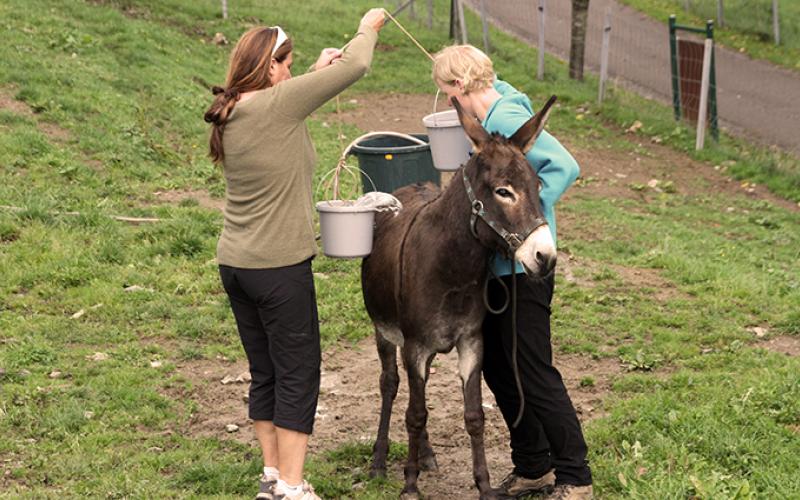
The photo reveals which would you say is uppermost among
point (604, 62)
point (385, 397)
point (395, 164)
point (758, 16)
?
point (395, 164)

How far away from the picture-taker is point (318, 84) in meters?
4.21

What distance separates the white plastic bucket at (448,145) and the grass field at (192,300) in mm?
1625

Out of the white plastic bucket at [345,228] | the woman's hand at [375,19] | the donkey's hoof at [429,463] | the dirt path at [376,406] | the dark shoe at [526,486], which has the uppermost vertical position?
the woman's hand at [375,19]

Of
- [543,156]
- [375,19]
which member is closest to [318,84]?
[375,19]

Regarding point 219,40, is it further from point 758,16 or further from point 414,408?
point 414,408

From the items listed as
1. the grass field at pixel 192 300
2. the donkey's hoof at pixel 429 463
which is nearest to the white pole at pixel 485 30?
the grass field at pixel 192 300

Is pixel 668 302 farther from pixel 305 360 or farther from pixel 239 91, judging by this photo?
pixel 239 91

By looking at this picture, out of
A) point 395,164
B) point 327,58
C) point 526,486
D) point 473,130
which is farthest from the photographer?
point 395,164

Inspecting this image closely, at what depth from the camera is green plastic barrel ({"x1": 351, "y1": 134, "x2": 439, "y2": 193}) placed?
5.87 metres

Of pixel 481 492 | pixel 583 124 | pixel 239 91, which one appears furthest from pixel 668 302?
pixel 583 124

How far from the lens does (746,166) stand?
12930 millimetres

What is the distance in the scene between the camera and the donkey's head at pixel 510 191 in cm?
411

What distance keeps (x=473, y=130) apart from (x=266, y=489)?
1929mm

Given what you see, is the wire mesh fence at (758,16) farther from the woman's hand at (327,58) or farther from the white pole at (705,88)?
the woman's hand at (327,58)
